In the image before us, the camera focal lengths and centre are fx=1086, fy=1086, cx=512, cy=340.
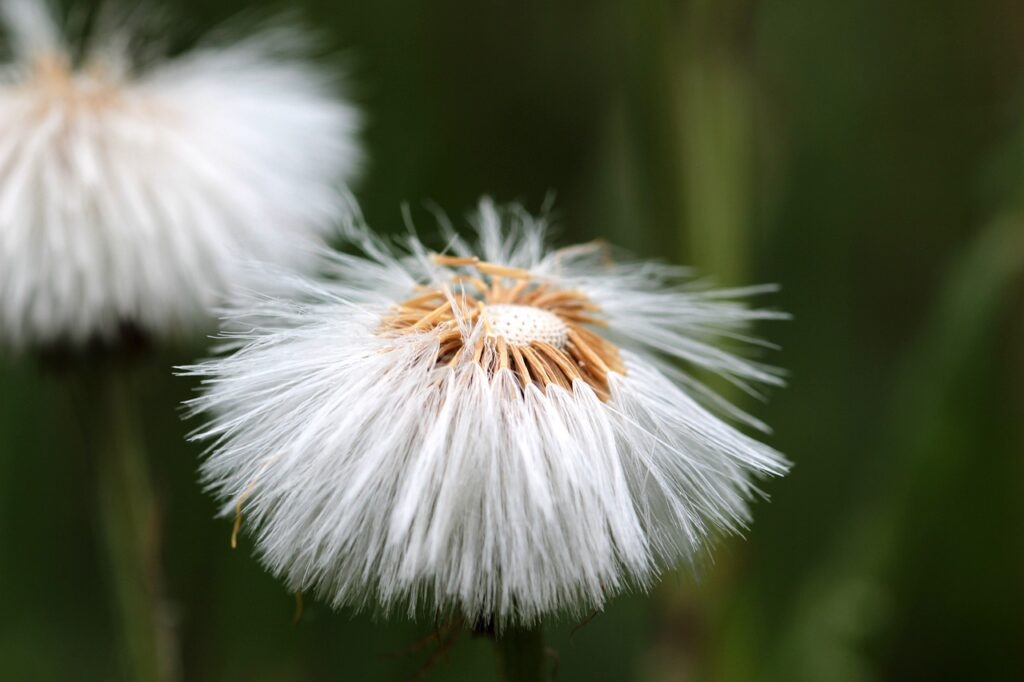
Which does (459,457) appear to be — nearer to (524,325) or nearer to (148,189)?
(524,325)

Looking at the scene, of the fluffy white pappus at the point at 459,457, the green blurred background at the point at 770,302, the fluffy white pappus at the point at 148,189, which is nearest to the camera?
the fluffy white pappus at the point at 459,457

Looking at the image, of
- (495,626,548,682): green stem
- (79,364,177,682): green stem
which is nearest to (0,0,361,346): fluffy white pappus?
(79,364,177,682): green stem

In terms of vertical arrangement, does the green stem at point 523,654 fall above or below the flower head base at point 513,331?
below

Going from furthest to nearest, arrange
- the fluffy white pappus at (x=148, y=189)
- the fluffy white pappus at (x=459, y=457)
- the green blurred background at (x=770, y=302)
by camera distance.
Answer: the green blurred background at (x=770, y=302) < the fluffy white pappus at (x=148, y=189) < the fluffy white pappus at (x=459, y=457)

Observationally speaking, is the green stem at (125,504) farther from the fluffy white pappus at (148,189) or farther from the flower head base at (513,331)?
the flower head base at (513,331)

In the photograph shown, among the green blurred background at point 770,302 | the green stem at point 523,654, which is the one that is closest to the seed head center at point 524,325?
the green stem at point 523,654

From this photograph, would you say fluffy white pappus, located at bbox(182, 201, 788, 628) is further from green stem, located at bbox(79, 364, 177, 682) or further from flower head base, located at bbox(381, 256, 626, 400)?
green stem, located at bbox(79, 364, 177, 682)

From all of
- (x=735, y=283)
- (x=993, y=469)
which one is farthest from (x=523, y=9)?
(x=993, y=469)

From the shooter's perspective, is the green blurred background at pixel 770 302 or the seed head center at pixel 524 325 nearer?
the seed head center at pixel 524 325
